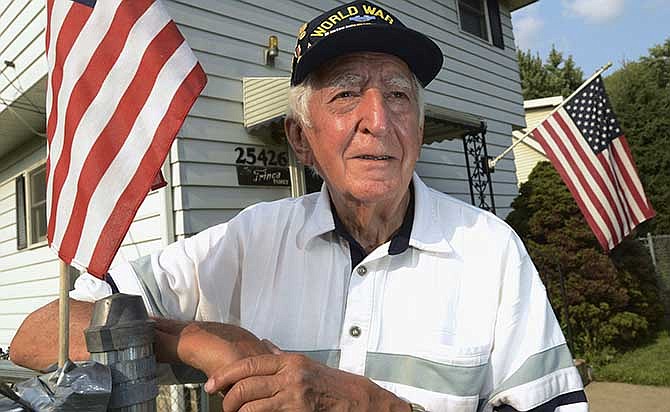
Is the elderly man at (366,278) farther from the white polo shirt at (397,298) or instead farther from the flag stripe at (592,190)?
the flag stripe at (592,190)

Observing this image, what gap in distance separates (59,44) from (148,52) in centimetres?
24

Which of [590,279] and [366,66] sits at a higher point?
[366,66]

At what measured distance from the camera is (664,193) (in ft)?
57.4

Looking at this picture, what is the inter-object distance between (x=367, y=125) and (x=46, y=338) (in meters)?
0.95

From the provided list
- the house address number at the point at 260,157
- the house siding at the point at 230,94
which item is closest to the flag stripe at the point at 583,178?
the house siding at the point at 230,94

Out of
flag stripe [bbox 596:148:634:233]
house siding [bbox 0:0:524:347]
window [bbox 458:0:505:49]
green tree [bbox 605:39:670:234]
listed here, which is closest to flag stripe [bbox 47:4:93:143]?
house siding [bbox 0:0:524:347]

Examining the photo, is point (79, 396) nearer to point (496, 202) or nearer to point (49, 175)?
point (49, 175)

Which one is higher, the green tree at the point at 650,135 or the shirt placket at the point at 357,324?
the green tree at the point at 650,135

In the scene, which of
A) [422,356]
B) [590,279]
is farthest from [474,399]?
[590,279]

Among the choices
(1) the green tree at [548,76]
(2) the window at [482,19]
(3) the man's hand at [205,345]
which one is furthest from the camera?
(1) the green tree at [548,76]

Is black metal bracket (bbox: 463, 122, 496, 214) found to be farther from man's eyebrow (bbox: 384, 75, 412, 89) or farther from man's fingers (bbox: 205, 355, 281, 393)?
man's fingers (bbox: 205, 355, 281, 393)

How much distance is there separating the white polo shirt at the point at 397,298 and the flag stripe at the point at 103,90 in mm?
280

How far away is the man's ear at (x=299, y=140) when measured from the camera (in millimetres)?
1635

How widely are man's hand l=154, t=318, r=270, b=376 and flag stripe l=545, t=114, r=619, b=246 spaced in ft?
16.2
